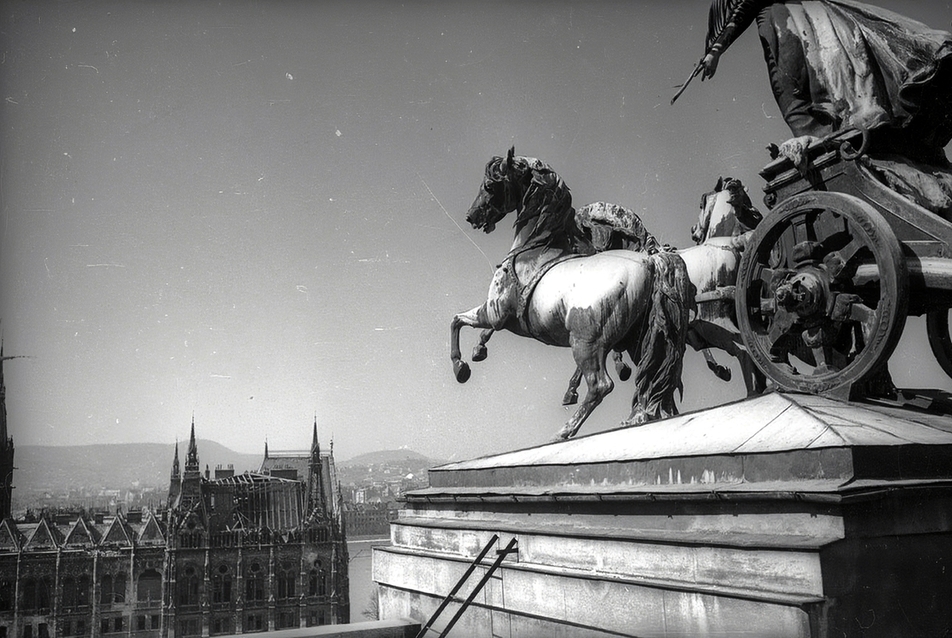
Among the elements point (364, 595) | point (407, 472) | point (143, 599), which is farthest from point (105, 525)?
point (407, 472)

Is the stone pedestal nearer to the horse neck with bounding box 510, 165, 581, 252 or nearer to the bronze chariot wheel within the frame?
the bronze chariot wheel

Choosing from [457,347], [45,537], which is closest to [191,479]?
[45,537]

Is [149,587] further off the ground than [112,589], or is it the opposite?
[112,589]

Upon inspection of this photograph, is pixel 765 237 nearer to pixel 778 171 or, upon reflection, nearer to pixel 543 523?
pixel 778 171

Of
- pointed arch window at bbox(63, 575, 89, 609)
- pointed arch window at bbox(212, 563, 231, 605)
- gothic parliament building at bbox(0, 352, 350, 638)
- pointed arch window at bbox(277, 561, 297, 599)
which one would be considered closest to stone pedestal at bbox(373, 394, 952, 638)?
gothic parliament building at bbox(0, 352, 350, 638)

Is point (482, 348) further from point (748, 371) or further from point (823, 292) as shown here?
point (823, 292)
